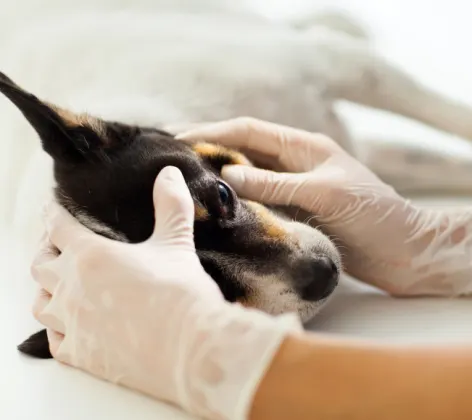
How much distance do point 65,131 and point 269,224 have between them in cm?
42

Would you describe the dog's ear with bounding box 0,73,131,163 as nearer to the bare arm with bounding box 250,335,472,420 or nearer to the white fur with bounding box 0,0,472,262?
the white fur with bounding box 0,0,472,262

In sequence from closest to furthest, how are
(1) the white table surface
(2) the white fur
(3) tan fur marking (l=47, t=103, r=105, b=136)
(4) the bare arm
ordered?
(4) the bare arm → (1) the white table surface → (3) tan fur marking (l=47, t=103, r=105, b=136) → (2) the white fur

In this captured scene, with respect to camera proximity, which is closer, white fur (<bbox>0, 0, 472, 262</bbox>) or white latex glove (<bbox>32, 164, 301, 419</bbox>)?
white latex glove (<bbox>32, 164, 301, 419</bbox>)

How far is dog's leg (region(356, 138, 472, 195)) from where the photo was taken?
1966 millimetres

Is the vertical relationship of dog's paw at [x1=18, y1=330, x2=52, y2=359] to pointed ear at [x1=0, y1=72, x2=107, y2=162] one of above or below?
below

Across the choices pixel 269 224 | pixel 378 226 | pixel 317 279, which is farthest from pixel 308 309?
pixel 378 226

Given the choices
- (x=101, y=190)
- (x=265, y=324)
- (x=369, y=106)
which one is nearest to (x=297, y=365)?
(x=265, y=324)

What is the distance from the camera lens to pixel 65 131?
130cm

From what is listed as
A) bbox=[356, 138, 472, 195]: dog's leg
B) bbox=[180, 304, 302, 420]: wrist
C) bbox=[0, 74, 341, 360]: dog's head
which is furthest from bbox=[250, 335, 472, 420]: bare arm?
bbox=[356, 138, 472, 195]: dog's leg

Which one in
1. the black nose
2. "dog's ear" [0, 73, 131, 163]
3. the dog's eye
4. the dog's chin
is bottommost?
the dog's chin

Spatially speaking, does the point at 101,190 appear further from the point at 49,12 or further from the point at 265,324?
the point at 49,12

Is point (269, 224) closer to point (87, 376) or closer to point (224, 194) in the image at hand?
point (224, 194)

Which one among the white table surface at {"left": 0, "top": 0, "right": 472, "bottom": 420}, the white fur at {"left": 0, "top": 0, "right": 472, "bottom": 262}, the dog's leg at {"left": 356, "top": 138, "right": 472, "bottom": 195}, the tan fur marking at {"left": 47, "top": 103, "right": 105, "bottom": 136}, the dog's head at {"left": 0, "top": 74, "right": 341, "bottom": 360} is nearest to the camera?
the white table surface at {"left": 0, "top": 0, "right": 472, "bottom": 420}

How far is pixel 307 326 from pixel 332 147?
0.44m
